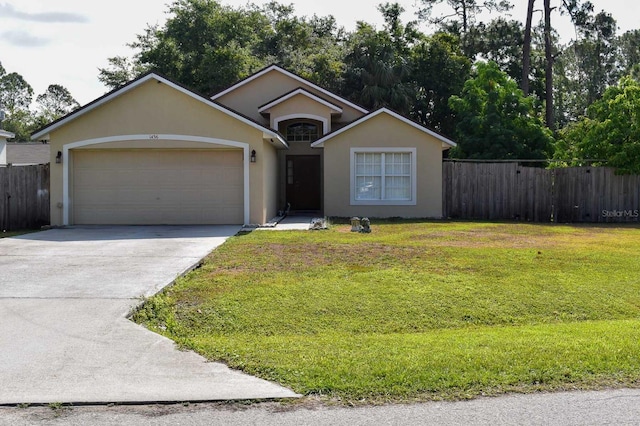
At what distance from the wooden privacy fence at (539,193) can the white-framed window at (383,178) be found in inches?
55.1

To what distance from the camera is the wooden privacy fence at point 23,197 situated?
19719 millimetres

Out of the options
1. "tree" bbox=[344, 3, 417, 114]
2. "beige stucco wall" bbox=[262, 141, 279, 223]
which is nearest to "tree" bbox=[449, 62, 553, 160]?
"tree" bbox=[344, 3, 417, 114]

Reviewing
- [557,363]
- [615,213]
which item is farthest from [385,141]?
[557,363]

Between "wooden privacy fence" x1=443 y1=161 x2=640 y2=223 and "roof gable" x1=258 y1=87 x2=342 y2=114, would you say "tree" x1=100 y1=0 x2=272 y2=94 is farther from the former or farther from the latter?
"wooden privacy fence" x1=443 y1=161 x2=640 y2=223

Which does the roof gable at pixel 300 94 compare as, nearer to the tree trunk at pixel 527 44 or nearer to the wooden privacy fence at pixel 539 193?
the wooden privacy fence at pixel 539 193

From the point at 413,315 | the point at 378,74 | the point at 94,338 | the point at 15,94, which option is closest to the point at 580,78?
the point at 378,74

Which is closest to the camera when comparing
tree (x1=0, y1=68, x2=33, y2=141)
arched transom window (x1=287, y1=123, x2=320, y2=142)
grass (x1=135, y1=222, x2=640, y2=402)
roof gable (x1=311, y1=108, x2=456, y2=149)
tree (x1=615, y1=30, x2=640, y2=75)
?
grass (x1=135, y1=222, x2=640, y2=402)

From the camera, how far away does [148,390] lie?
569 centimetres

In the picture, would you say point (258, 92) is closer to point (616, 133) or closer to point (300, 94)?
point (300, 94)

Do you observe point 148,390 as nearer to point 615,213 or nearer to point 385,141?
point 385,141

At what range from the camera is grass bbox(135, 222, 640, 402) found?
19.6 ft

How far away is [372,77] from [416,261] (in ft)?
79.4

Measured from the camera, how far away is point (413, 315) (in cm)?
856

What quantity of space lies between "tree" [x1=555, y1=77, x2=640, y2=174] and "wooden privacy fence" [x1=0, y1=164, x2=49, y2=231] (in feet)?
→ 57.7
